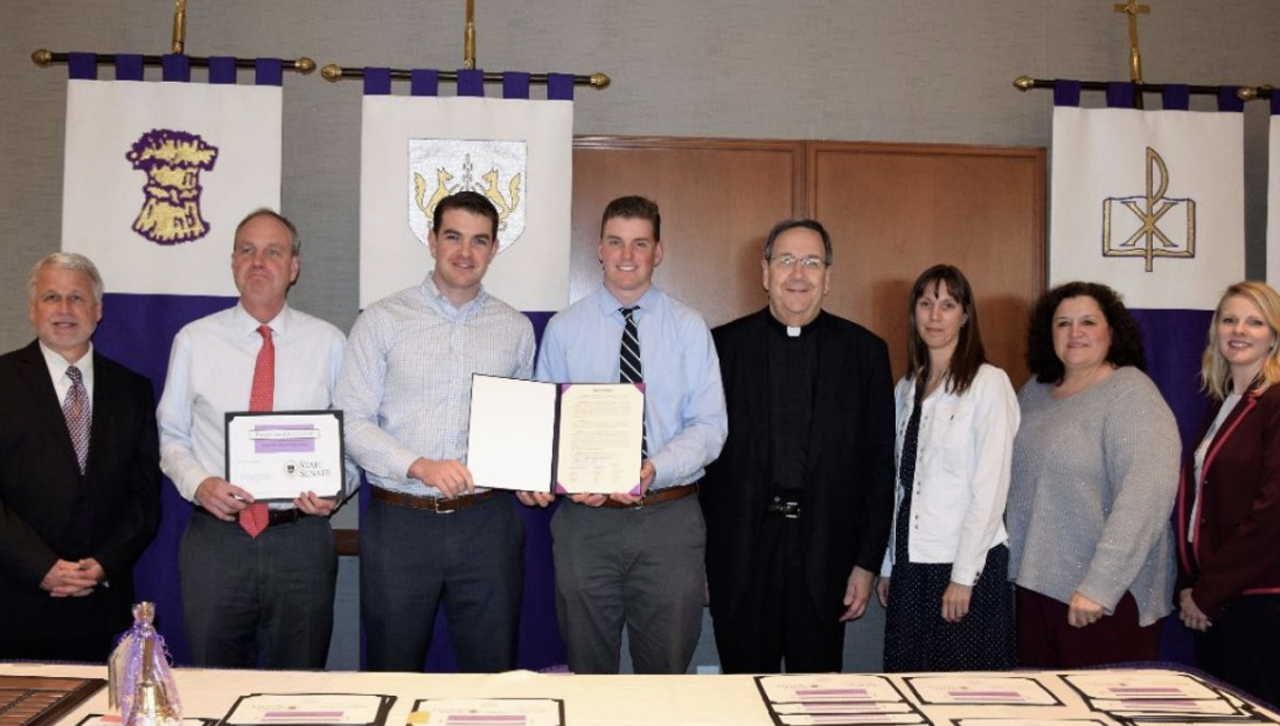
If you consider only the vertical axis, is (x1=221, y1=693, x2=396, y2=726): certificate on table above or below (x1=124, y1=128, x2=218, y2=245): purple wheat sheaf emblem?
below

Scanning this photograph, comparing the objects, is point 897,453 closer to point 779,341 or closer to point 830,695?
point 779,341

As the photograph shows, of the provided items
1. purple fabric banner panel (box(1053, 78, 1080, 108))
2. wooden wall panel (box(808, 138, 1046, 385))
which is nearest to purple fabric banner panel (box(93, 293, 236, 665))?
wooden wall panel (box(808, 138, 1046, 385))

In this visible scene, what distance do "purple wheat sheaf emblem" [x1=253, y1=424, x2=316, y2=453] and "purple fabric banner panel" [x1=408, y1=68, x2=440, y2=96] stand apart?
5.55 ft

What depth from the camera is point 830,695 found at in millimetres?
2092

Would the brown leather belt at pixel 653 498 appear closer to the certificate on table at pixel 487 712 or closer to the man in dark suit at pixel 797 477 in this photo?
the man in dark suit at pixel 797 477

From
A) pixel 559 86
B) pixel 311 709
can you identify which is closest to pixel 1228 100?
pixel 559 86

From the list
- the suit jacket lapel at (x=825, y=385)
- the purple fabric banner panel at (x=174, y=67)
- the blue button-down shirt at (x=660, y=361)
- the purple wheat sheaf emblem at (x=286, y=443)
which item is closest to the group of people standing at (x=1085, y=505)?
the suit jacket lapel at (x=825, y=385)

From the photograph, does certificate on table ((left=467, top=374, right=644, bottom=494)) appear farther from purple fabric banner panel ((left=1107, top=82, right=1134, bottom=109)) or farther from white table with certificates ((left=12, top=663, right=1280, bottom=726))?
purple fabric banner panel ((left=1107, top=82, right=1134, bottom=109))

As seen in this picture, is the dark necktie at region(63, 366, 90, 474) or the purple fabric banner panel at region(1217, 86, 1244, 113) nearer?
the dark necktie at region(63, 366, 90, 474)

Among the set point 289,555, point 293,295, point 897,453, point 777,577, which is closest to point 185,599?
point 289,555

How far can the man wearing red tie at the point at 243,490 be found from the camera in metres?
3.18

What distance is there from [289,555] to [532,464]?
2.89 ft

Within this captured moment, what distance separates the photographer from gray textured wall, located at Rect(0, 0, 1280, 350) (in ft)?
14.4

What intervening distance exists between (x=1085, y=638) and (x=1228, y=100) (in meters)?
2.69
